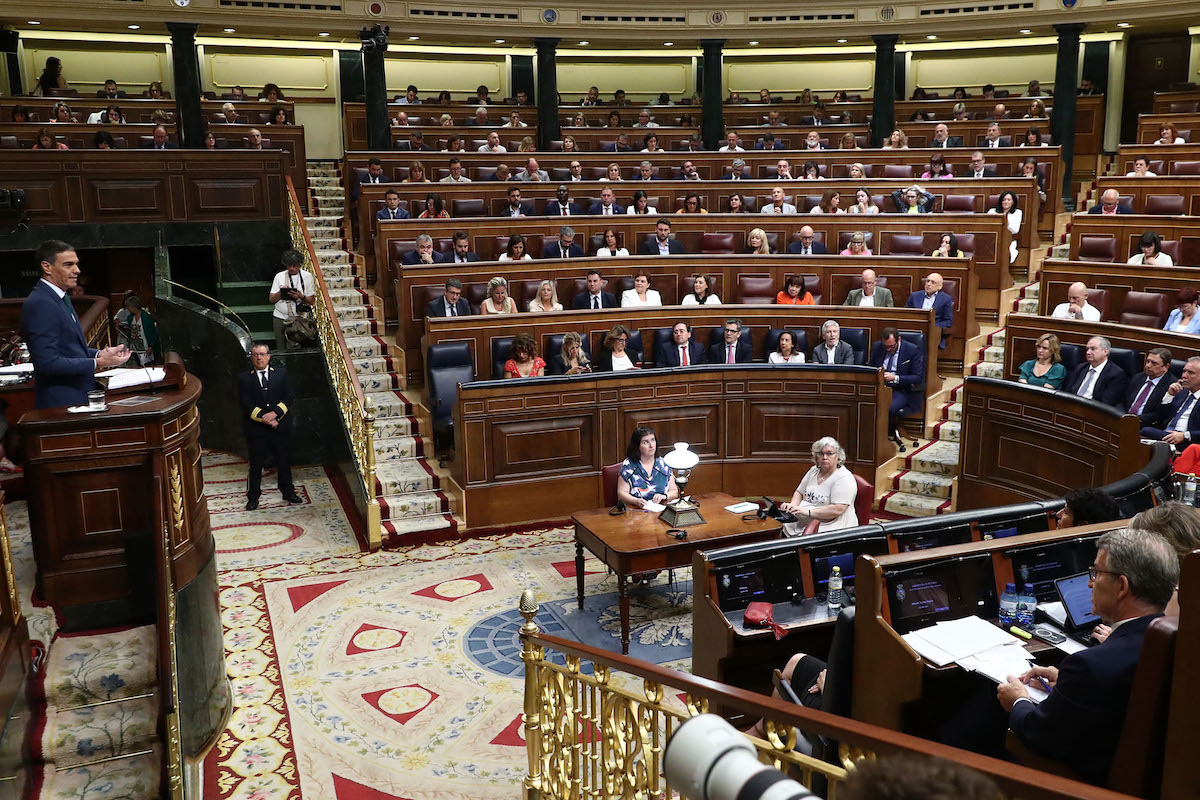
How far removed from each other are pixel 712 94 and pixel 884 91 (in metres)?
2.28

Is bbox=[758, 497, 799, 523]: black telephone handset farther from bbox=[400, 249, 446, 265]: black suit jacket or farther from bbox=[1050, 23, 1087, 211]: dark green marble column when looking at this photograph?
bbox=[1050, 23, 1087, 211]: dark green marble column

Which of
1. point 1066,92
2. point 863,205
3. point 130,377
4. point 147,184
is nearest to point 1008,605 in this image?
point 130,377

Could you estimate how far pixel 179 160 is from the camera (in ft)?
32.3

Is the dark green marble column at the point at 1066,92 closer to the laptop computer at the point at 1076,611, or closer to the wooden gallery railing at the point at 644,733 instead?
the laptop computer at the point at 1076,611

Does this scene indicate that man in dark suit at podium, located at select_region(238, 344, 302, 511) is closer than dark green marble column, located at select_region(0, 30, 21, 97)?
Yes

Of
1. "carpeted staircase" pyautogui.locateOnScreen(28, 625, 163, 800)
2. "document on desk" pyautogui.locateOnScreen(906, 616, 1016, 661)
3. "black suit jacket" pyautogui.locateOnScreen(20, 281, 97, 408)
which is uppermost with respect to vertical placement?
"black suit jacket" pyautogui.locateOnScreen(20, 281, 97, 408)

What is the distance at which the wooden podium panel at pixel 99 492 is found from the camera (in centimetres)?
381

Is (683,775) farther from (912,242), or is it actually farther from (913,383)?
(912,242)

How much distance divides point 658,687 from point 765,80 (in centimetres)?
1596

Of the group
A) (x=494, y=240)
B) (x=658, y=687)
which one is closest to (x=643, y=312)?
(x=494, y=240)

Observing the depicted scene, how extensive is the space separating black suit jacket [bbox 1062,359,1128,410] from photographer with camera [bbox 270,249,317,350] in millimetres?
5968

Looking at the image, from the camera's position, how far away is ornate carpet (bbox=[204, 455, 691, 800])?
421 centimetres

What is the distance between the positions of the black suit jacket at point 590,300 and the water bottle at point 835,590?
4498mm

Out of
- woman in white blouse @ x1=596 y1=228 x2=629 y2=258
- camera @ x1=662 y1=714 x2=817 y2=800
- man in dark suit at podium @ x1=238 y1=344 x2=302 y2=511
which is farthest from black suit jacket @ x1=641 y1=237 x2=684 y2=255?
camera @ x1=662 y1=714 x2=817 y2=800
